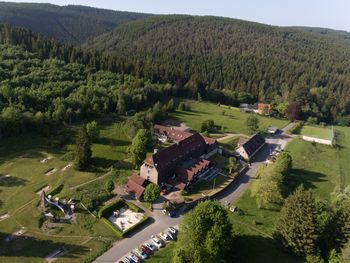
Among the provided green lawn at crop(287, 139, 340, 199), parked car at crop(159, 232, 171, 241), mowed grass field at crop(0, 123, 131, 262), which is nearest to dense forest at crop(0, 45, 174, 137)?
mowed grass field at crop(0, 123, 131, 262)

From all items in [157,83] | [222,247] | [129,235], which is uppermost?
[157,83]

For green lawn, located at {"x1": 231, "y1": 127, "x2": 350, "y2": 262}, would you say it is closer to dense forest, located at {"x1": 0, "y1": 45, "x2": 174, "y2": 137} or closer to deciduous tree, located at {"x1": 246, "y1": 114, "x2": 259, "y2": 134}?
deciduous tree, located at {"x1": 246, "y1": 114, "x2": 259, "y2": 134}

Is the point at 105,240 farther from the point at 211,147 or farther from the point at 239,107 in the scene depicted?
the point at 239,107

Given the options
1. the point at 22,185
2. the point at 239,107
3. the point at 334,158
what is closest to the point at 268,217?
the point at 334,158

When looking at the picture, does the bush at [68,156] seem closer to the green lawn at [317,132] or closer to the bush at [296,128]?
the bush at [296,128]

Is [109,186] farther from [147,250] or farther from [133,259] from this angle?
[133,259]

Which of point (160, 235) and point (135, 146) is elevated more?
point (135, 146)
